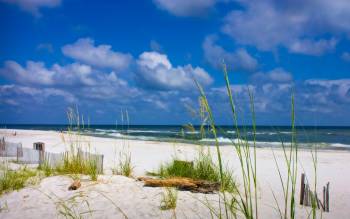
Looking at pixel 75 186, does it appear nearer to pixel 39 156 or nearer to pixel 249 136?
pixel 39 156

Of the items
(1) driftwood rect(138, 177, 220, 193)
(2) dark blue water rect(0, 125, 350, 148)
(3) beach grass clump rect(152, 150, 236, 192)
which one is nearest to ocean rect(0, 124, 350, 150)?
(2) dark blue water rect(0, 125, 350, 148)

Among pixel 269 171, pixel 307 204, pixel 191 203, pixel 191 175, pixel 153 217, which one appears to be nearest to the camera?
pixel 153 217

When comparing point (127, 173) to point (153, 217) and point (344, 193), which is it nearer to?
point (153, 217)

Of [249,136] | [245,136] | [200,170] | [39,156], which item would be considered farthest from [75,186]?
[249,136]

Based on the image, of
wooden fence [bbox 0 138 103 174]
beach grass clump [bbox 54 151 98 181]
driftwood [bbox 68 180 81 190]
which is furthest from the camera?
wooden fence [bbox 0 138 103 174]

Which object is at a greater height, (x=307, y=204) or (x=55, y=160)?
(x=55, y=160)

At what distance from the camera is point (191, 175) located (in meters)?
5.98

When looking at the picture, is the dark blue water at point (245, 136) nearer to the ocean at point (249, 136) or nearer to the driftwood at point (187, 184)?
the ocean at point (249, 136)

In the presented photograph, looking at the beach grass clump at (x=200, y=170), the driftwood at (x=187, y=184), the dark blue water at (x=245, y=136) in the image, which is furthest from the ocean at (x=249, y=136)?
the driftwood at (x=187, y=184)

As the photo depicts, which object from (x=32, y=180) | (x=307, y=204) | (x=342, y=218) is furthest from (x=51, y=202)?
(x=342, y=218)

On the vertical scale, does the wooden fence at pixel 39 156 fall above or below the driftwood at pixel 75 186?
above

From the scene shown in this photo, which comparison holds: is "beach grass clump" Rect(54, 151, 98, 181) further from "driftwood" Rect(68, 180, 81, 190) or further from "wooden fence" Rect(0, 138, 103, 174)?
"driftwood" Rect(68, 180, 81, 190)

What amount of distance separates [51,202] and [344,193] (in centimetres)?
559

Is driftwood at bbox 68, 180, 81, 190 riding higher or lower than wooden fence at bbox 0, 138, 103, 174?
lower
